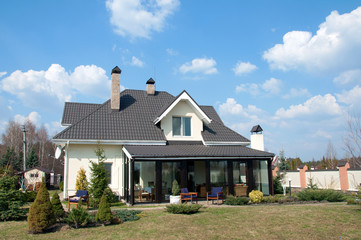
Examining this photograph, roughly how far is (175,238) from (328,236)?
17.4 ft

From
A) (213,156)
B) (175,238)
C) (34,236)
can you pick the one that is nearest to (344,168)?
(213,156)

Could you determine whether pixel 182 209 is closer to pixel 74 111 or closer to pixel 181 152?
pixel 181 152

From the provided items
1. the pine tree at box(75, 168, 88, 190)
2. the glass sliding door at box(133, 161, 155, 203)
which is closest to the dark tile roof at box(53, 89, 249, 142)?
the pine tree at box(75, 168, 88, 190)

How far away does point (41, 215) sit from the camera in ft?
33.9

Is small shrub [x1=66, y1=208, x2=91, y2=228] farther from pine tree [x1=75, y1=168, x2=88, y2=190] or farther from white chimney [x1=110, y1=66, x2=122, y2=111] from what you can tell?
white chimney [x1=110, y1=66, x2=122, y2=111]

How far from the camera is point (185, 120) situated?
2197cm

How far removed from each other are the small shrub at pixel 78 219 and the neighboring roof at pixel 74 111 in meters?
13.0

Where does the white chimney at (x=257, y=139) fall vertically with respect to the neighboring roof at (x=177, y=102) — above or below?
below

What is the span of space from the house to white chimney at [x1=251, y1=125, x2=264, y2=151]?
8 cm

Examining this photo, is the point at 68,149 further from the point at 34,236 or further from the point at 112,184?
the point at 34,236

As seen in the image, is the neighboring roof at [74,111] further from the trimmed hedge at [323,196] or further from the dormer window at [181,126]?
the trimmed hedge at [323,196]

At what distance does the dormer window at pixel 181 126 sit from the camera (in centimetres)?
2176

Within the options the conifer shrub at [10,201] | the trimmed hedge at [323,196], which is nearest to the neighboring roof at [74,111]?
the conifer shrub at [10,201]

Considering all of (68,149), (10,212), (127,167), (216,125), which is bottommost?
(10,212)
